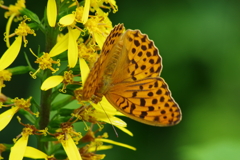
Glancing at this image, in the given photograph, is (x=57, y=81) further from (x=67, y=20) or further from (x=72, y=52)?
(x=67, y=20)

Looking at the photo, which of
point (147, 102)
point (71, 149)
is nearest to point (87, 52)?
point (147, 102)

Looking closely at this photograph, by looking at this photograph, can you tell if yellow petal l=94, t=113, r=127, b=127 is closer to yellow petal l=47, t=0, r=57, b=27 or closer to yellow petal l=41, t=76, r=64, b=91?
yellow petal l=41, t=76, r=64, b=91

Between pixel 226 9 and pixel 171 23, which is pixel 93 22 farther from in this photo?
pixel 226 9

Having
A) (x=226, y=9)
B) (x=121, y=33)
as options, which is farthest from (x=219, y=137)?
(x=121, y=33)

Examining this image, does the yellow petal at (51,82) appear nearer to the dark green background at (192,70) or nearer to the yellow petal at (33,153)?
the yellow petal at (33,153)

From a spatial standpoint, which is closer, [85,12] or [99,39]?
[85,12]

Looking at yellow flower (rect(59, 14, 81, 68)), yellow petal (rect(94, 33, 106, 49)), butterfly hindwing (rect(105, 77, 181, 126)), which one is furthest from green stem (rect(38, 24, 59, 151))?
butterfly hindwing (rect(105, 77, 181, 126))
